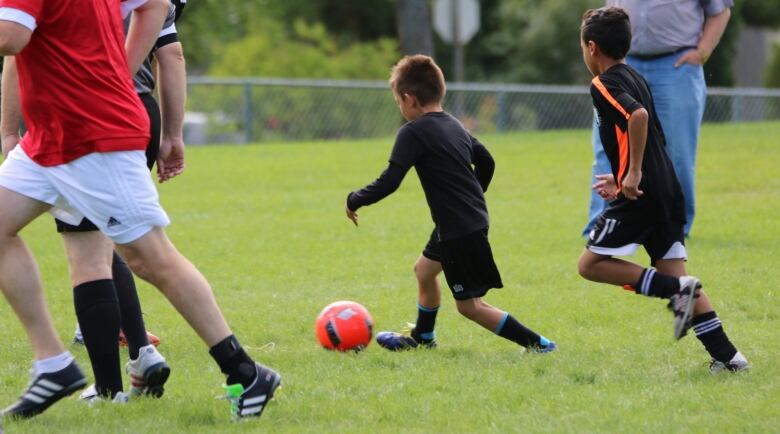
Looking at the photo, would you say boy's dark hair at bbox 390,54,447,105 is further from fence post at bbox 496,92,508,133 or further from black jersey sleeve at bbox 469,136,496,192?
fence post at bbox 496,92,508,133

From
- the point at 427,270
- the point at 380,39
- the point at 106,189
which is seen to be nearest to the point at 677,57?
the point at 427,270

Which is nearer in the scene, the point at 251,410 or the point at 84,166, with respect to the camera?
the point at 84,166

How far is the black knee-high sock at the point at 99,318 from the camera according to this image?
4.82 metres

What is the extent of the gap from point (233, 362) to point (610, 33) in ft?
7.21

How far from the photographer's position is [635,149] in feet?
17.3

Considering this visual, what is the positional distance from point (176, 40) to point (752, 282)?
3.99 meters

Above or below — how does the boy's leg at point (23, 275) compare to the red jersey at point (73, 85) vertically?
below

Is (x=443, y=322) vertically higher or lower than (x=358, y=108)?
higher

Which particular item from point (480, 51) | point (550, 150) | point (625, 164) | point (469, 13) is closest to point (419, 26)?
point (469, 13)

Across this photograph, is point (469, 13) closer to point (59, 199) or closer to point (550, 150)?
point (550, 150)

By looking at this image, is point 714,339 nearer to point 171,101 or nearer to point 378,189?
point 378,189

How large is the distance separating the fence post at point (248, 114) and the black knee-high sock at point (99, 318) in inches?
606

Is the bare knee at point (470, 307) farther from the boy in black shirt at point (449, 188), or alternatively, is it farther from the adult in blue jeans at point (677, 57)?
the adult in blue jeans at point (677, 57)

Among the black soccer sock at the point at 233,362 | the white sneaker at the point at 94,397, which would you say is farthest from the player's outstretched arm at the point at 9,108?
the black soccer sock at the point at 233,362
